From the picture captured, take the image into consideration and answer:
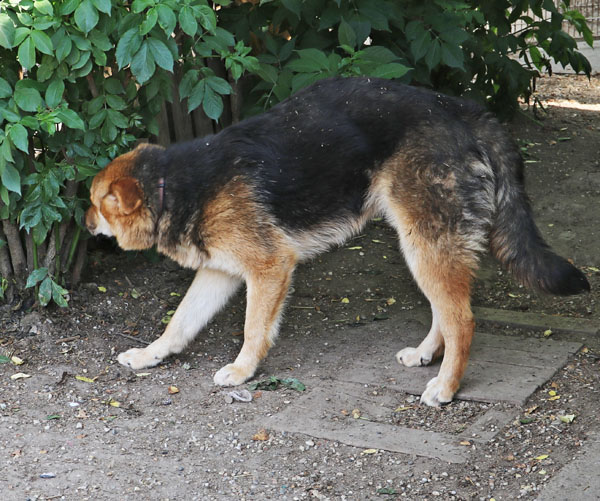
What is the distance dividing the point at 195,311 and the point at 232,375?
53 cm

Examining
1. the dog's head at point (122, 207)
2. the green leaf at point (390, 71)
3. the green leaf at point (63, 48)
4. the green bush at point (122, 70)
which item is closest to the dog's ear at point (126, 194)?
the dog's head at point (122, 207)

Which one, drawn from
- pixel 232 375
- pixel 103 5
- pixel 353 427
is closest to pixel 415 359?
pixel 353 427

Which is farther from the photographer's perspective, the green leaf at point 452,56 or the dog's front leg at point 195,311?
the green leaf at point 452,56

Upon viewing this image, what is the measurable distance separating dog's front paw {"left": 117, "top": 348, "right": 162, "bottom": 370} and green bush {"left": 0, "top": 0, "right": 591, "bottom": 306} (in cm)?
50

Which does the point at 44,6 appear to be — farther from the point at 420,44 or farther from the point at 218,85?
the point at 420,44

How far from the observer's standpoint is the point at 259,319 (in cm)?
452

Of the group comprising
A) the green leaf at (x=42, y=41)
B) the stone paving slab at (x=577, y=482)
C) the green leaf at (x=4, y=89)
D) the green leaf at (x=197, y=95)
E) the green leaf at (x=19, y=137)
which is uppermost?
the green leaf at (x=42, y=41)

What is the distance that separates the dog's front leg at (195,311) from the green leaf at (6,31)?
1626 mm

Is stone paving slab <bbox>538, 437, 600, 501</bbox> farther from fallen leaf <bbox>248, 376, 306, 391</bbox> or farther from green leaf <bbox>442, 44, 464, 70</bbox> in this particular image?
green leaf <bbox>442, 44, 464, 70</bbox>

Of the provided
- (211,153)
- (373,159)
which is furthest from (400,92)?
(211,153)

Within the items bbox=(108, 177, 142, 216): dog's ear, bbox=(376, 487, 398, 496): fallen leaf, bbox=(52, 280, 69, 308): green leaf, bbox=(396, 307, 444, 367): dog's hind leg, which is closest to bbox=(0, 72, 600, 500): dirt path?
bbox=(376, 487, 398, 496): fallen leaf

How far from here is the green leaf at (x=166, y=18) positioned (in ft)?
13.5

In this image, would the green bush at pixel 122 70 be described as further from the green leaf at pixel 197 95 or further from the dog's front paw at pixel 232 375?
the dog's front paw at pixel 232 375

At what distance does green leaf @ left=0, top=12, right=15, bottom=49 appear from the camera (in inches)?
159
